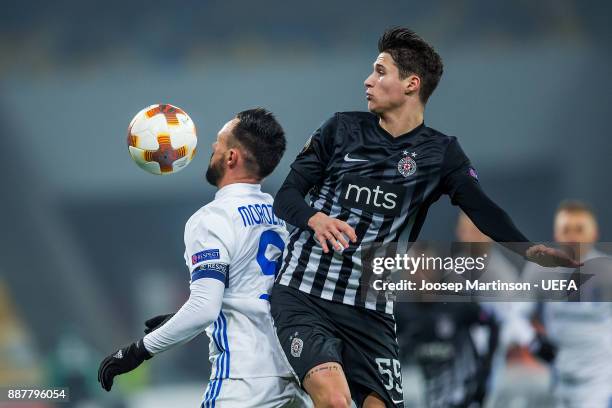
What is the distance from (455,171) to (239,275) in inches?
37.9

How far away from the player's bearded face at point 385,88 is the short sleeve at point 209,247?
0.80 m

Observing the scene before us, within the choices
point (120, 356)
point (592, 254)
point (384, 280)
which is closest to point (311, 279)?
point (384, 280)

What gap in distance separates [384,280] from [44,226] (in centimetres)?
1007

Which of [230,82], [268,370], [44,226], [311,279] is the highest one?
[230,82]

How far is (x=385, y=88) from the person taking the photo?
3.81m

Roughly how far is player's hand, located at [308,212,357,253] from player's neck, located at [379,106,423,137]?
578 mm

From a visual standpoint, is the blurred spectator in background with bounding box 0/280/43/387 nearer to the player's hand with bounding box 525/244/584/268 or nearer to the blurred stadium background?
the blurred stadium background

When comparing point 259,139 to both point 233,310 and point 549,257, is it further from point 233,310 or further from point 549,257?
point 549,257

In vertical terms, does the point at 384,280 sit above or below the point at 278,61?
below

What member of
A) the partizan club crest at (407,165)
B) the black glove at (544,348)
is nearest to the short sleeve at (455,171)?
the partizan club crest at (407,165)

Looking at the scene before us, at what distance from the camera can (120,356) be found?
3586 mm

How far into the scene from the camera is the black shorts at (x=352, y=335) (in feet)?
11.8

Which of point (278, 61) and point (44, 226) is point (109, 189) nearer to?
point (44, 226)

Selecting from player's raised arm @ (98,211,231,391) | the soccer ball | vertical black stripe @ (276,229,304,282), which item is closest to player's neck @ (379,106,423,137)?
vertical black stripe @ (276,229,304,282)
